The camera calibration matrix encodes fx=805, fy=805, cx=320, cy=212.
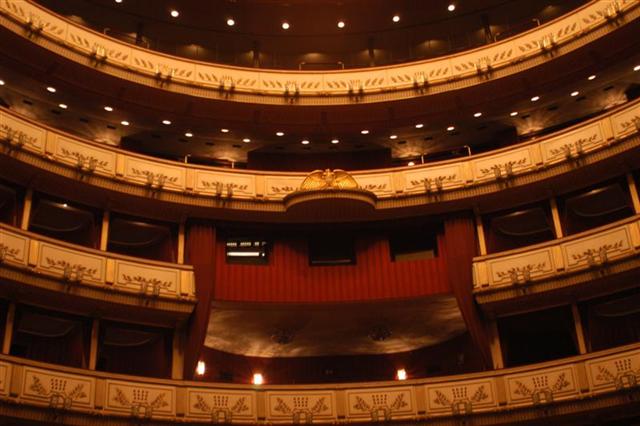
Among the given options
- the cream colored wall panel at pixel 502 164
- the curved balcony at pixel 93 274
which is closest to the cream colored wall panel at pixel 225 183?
the curved balcony at pixel 93 274

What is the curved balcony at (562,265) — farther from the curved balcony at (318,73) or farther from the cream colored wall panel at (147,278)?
the cream colored wall panel at (147,278)

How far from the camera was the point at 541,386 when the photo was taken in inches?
735

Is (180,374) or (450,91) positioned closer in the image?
(180,374)

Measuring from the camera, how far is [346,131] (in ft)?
82.1

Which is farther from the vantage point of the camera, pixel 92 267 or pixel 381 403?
pixel 92 267

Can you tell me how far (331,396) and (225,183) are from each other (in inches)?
274

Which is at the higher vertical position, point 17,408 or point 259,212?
point 259,212

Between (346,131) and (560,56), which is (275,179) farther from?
(560,56)

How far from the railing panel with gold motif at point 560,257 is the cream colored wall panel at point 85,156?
1017cm

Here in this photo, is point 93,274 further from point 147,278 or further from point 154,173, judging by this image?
point 154,173

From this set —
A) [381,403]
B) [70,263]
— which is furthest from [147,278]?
[381,403]

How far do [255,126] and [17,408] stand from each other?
11.2 metres

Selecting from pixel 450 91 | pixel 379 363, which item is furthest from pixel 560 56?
pixel 379 363

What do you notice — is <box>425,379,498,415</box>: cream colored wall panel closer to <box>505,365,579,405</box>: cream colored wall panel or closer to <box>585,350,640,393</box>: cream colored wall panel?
<box>505,365,579,405</box>: cream colored wall panel
